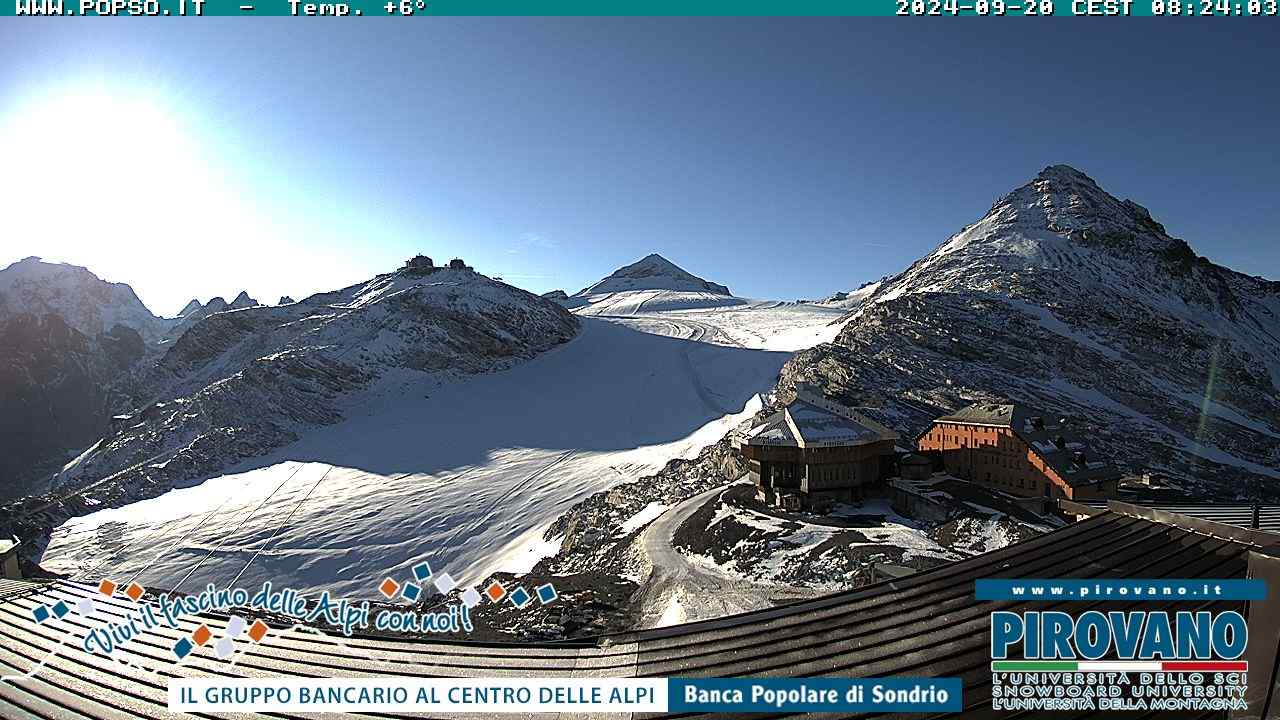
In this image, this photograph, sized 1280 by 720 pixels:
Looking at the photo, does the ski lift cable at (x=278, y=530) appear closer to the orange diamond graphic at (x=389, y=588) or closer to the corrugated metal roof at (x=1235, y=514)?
the orange diamond graphic at (x=389, y=588)

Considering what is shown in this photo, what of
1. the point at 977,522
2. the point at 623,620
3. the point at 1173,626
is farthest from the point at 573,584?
the point at 1173,626

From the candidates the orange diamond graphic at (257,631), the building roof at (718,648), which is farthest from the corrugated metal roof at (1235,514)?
the orange diamond graphic at (257,631)

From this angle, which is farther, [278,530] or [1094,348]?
[1094,348]

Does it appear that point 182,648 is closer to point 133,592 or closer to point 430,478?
point 133,592

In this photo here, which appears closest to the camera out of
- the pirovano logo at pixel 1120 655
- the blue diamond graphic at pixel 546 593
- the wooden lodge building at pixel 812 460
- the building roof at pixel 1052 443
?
the pirovano logo at pixel 1120 655

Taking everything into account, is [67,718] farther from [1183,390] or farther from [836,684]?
[1183,390]

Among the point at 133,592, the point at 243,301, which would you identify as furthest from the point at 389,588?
the point at 243,301
